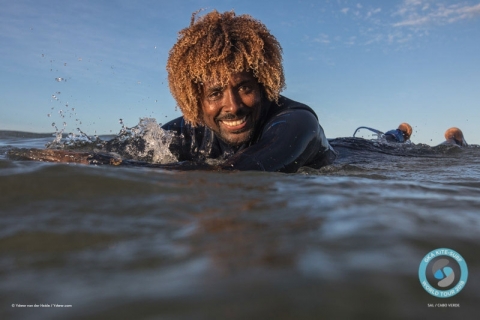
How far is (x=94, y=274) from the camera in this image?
40.1 inches

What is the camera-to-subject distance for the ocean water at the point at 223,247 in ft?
2.74

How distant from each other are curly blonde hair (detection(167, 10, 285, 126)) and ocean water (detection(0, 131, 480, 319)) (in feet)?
4.72

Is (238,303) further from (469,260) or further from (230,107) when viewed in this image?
(230,107)

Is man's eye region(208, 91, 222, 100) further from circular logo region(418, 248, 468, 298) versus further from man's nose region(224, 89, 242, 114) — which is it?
circular logo region(418, 248, 468, 298)

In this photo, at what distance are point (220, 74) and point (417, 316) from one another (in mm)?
2625

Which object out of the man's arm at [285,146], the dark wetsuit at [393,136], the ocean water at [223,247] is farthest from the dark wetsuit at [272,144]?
the dark wetsuit at [393,136]

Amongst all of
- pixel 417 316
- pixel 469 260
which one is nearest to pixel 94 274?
pixel 417 316

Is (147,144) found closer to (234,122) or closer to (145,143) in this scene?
(145,143)

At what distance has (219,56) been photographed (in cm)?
317

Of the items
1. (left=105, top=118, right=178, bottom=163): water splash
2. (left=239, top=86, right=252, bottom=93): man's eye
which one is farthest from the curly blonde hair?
(left=105, top=118, right=178, bottom=163): water splash

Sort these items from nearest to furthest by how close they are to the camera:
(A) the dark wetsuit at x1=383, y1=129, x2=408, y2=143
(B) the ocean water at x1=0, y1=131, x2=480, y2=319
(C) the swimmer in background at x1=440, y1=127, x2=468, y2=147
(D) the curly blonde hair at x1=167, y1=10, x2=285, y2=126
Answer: (B) the ocean water at x1=0, y1=131, x2=480, y2=319 < (D) the curly blonde hair at x1=167, y1=10, x2=285, y2=126 < (A) the dark wetsuit at x1=383, y1=129, x2=408, y2=143 < (C) the swimmer in background at x1=440, y1=127, x2=468, y2=147

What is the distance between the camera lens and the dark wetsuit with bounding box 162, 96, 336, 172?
8.84 feet

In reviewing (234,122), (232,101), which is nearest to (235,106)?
(232,101)

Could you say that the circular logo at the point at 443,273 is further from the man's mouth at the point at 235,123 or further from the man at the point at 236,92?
the man's mouth at the point at 235,123
